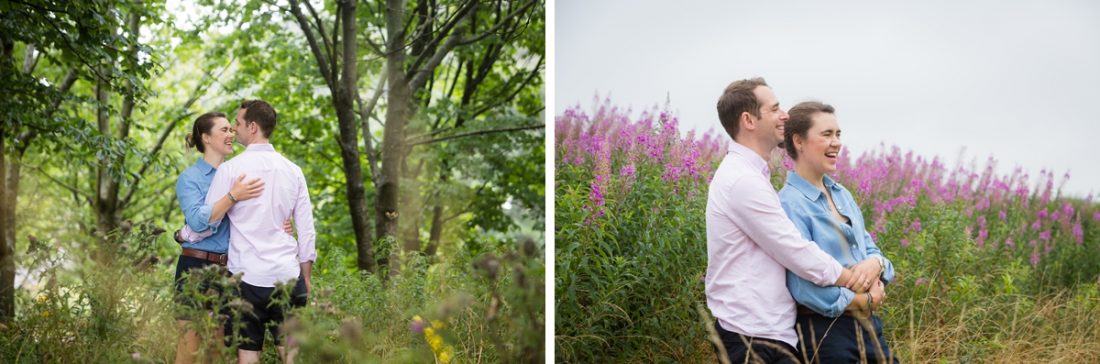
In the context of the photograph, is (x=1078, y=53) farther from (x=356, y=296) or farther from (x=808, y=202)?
(x=356, y=296)

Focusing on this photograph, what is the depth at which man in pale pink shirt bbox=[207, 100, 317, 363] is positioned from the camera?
276cm

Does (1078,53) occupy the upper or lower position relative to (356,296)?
upper

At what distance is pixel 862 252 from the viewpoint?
241 centimetres

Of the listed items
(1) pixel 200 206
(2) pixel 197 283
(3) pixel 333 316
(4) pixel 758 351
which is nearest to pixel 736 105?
(4) pixel 758 351

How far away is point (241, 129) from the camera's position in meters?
2.90

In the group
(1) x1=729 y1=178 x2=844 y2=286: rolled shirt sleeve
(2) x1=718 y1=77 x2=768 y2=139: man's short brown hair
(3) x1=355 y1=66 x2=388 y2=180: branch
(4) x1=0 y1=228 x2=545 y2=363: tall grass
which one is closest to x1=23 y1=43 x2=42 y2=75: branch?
(4) x1=0 y1=228 x2=545 y2=363: tall grass

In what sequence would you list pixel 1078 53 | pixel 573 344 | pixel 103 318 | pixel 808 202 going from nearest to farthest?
pixel 808 202 < pixel 103 318 < pixel 573 344 < pixel 1078 53

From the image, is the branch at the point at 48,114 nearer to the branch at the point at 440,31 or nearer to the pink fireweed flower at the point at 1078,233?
the branch at the point at 440,31

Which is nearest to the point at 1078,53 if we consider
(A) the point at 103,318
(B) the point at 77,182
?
(A) the point at 103,318

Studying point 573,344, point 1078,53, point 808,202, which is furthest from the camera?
point 1078,53

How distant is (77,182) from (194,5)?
911 mm

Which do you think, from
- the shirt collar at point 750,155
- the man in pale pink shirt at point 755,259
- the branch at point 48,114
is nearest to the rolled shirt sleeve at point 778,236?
the man in pale pink shirt at point 755,259

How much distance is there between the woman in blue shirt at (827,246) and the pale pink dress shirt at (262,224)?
4.92ft

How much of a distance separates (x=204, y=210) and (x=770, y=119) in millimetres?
1712
